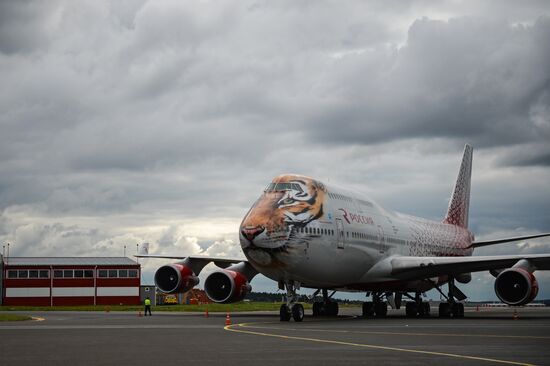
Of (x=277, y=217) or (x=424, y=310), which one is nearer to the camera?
(x=277, y=217)

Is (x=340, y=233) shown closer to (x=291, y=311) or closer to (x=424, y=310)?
(x=291, y=311)

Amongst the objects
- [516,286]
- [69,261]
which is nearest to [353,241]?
[516,286]

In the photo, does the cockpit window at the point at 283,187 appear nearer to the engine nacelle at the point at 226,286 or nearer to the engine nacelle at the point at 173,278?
the engine nacelle at the point at 226,286

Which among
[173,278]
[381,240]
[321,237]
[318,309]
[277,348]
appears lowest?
[277,348]

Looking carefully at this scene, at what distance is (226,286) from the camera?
133 feet

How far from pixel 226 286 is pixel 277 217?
8924mm

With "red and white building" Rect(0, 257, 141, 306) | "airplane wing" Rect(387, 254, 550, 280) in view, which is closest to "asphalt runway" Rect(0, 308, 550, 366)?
"airplane wing" Rect(387, 254, 550, 280)

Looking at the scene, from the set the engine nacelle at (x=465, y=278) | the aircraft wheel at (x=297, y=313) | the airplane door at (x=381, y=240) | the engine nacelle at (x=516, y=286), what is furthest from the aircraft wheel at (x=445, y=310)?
the aircraft wheel at (x=297, y=313)

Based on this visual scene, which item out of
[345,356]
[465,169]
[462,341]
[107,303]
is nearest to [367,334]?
[462,341]

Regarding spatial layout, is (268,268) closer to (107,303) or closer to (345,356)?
(345,356)

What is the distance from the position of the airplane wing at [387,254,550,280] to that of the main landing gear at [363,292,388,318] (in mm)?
2914

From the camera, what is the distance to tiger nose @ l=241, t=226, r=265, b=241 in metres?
32.4

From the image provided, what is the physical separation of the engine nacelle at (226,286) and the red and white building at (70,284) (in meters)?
49.1

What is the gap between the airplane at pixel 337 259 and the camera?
33.2 m
